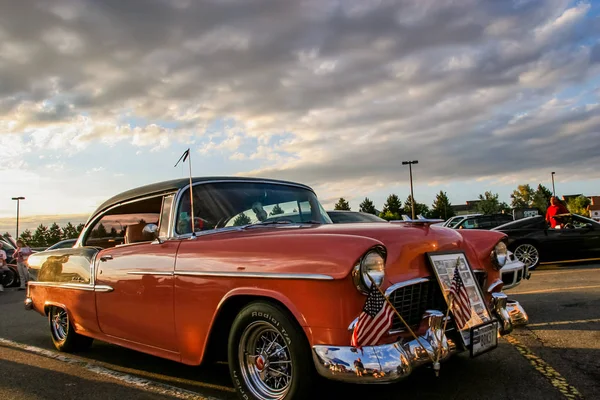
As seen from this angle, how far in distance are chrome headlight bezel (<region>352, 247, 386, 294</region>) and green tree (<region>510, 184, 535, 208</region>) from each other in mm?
85729

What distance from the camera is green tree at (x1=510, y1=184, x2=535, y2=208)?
267ft

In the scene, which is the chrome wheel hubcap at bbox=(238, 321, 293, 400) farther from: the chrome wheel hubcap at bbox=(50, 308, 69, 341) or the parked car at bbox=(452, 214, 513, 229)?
the parked car at bbox=(452, 214, 513, 229)

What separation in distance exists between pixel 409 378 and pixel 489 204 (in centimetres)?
7650

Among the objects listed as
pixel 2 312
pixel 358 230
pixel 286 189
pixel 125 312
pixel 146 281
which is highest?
pixel 286 189

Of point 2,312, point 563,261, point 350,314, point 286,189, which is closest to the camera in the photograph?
point 350,314

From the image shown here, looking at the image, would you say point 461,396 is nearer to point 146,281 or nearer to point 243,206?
point 243,206

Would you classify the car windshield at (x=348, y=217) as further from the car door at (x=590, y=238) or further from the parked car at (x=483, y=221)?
the car door at (x=590, y=238)

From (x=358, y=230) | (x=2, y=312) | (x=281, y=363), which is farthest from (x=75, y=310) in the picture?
(x=2, y=312)

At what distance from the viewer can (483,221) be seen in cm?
1387

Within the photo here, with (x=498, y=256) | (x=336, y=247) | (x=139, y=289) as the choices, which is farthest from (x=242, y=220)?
(x=498, y=256)

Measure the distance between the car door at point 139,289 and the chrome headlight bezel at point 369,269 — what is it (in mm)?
1559

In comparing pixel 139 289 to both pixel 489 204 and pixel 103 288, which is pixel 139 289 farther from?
pixel 489 204

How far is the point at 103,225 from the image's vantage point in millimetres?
5098

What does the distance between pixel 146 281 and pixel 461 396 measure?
2.43 meters
